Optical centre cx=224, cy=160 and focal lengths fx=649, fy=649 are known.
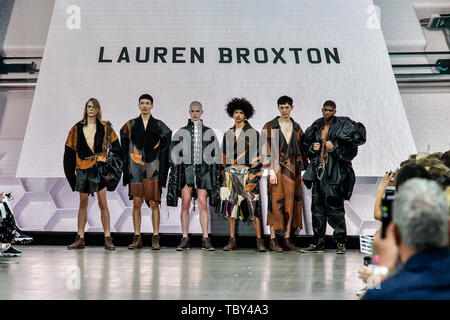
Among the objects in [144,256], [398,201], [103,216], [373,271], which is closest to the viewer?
[398,201]

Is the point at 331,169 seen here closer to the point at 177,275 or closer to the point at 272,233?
the point at 272,233

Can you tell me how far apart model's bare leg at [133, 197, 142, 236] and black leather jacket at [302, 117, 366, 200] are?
1.51 meters

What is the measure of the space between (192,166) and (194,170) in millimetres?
40

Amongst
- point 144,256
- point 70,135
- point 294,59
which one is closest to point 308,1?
point 294,59

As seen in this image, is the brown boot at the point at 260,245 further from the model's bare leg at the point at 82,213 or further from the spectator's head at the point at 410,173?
the spectator's head at the point at 410,173

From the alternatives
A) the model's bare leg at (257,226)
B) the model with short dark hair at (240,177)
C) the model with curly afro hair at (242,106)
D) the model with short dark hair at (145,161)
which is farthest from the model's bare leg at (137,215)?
the model with curly afro hair at (242,106)

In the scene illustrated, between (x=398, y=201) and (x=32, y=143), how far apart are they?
5282 mm

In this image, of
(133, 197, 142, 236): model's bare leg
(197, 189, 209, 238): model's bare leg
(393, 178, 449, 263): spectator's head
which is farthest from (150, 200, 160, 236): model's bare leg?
(393, 178, 449, 263): spectator's head

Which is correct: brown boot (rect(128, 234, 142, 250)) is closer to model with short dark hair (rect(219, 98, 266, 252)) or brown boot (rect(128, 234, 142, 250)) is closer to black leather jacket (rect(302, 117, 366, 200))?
model with short dark hair (rect(219, 98, 266, 252))

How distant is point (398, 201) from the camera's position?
140cm

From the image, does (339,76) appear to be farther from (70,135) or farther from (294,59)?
(70,135)

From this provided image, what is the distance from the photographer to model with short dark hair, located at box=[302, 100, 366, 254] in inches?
222

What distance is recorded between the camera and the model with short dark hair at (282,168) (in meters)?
5.80

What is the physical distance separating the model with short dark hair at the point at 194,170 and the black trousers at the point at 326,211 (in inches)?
34.9
